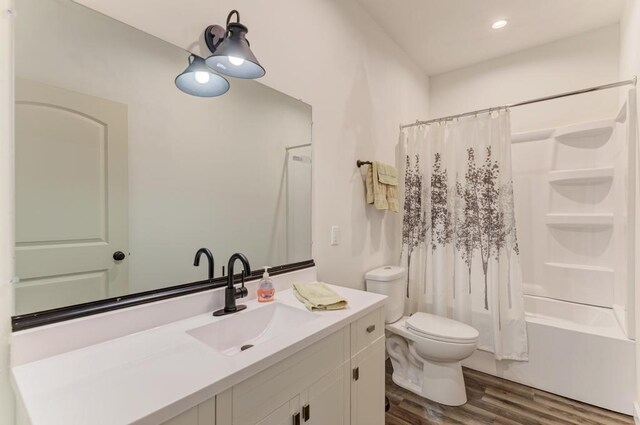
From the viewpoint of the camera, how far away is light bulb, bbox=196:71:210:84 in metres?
1.20

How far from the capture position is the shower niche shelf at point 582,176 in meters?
2.31

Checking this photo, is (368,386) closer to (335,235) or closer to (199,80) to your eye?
(335,235)

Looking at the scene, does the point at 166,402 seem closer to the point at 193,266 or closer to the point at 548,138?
the point at 193,266

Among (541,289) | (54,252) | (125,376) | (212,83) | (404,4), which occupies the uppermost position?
(404,4)

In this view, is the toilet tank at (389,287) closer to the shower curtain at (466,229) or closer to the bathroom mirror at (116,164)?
the shower curtain at (466,229)

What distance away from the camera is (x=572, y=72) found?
254 centimetres

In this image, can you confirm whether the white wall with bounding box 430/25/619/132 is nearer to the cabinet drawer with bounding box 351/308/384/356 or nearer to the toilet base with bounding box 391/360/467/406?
the toilet base with bounding box 391/360/467/406

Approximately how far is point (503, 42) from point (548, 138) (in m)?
0.96

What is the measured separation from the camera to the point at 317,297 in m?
1.32

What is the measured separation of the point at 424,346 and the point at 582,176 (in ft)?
6.40

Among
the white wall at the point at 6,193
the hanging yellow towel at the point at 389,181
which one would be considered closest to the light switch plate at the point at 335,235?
the hanging yellow towel at the point at 389,181

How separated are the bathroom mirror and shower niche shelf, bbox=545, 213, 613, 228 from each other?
257cm

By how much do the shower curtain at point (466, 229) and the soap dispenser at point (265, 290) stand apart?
155cm

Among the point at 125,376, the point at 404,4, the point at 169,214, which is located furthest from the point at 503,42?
the point at 125,376
